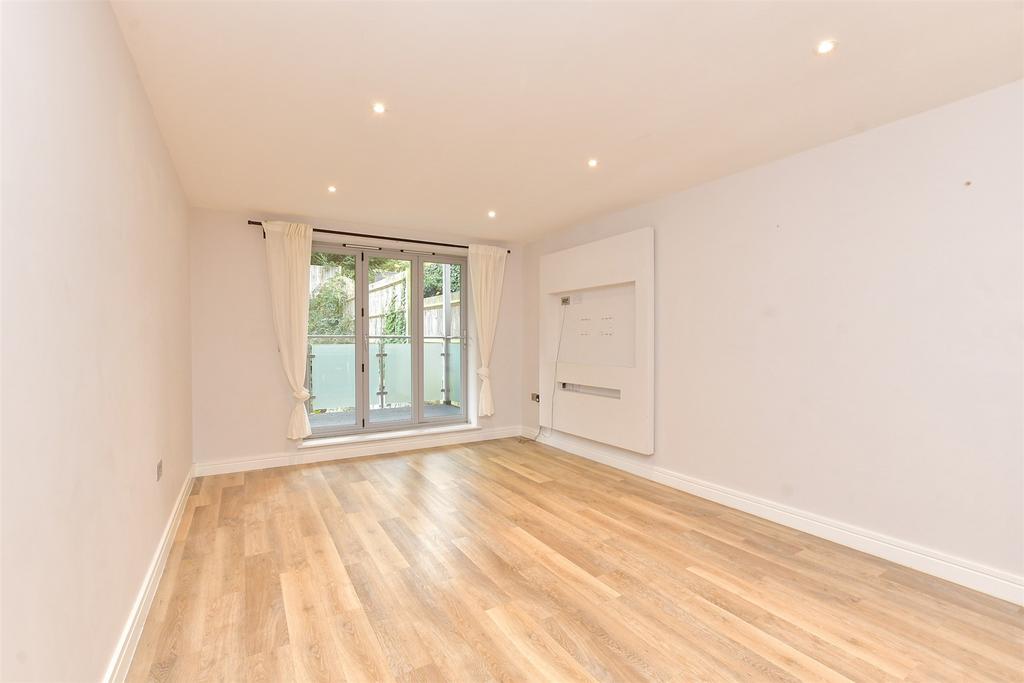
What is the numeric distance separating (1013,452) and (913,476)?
44 cm

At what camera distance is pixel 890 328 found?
270 centimetres

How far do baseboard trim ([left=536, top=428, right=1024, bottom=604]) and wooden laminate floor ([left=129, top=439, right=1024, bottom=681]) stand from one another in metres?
0.08

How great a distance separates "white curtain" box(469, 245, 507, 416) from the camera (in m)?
5.68

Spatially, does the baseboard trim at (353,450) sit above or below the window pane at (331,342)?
below

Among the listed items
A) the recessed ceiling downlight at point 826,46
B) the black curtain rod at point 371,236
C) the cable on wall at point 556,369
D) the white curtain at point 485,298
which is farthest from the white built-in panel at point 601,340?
the recessed ceiling downlight at point 826,46

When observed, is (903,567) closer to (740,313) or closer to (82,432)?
(740,313)

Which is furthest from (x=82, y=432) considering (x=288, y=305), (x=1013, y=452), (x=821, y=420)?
(x=1013, y=452)

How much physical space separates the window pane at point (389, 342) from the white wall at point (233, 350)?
90cm

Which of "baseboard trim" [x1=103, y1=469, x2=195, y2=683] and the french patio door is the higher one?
the french patio door

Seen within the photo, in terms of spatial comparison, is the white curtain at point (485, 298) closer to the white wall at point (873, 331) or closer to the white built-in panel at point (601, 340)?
the white built-in panel at point (601, 340)

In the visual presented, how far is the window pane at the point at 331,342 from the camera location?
5.02 meters

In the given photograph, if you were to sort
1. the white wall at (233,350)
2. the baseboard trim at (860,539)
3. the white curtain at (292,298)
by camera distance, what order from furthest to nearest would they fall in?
the white curtain at (292,298) < the white wall at (233,350) < the baseboard trim at (860,539)

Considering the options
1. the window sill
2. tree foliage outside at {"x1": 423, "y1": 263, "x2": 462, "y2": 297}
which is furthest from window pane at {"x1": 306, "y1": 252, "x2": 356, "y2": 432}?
tree foliage outside at {"x1": 423, "y1": 263, "x2": 462, "y2": 297}

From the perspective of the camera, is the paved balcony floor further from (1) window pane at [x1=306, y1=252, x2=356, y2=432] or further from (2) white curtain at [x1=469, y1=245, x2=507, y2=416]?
(2) white curtain at [x1=469, y1=245, x2=507, y2=416]
